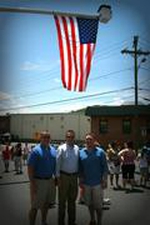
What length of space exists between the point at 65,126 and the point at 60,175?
4062 centimetres

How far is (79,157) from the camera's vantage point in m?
8.34

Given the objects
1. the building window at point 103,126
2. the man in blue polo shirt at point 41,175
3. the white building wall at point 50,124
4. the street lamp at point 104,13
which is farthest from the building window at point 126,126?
the man in blue polo shirt at point 41,175

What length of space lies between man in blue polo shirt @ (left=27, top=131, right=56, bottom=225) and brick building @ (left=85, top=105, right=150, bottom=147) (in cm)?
3495

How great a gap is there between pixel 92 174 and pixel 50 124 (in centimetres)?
3721

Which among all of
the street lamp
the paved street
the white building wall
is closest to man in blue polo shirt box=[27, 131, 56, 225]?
the paved street

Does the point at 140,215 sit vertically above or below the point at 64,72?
below

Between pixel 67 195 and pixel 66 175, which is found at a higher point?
pixel 66 175

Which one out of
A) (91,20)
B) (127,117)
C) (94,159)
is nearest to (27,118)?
(127,117)

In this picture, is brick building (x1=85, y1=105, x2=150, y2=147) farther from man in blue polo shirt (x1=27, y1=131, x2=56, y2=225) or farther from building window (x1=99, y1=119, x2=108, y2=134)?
man in blue polo shirt (x1=27, y1=131, x2=56, y2=225)

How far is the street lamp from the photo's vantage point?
9.60 meters

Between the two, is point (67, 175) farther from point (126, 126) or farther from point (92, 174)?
point (126, 126)

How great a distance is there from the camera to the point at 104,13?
9.76 metres

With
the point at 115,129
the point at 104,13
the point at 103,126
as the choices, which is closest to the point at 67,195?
the point at 104,13

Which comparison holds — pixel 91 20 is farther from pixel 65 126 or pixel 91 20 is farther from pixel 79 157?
pixel 65 126
